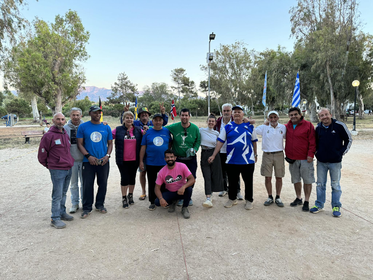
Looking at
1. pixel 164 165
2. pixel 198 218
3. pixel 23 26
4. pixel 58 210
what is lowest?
pixel 198 218

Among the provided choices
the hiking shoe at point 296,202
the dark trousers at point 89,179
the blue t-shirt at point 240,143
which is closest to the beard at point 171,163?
the blue t-shirt at point 240,143

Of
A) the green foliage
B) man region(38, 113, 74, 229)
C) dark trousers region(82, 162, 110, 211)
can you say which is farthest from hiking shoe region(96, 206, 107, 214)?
the green foliage

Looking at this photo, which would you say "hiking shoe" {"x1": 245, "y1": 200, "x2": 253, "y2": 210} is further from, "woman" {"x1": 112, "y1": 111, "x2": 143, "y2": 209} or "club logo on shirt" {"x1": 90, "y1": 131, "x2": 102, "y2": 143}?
"club logo on shirt" {"x1": 90, "y1": 131, "x2": 102, "y2": 143}

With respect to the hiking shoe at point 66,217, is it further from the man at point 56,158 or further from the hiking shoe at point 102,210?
the hiking shoe at point 102,210

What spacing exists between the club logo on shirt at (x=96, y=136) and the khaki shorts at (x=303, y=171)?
11.3 feet

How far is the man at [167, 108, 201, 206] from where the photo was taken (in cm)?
427

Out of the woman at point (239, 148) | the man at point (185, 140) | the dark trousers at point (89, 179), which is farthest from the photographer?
the man at point (185, 140)

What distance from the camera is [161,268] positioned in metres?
2.60

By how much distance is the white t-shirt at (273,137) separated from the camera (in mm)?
4348

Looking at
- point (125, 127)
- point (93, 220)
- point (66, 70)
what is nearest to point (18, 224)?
point (93, 220)

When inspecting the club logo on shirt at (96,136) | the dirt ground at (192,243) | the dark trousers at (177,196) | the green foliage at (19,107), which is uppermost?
the green foliage at (19,107)

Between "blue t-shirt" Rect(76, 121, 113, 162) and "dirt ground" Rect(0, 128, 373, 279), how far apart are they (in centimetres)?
108

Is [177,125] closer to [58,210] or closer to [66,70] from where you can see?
[58,210]

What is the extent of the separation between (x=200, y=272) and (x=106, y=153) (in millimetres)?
2575
